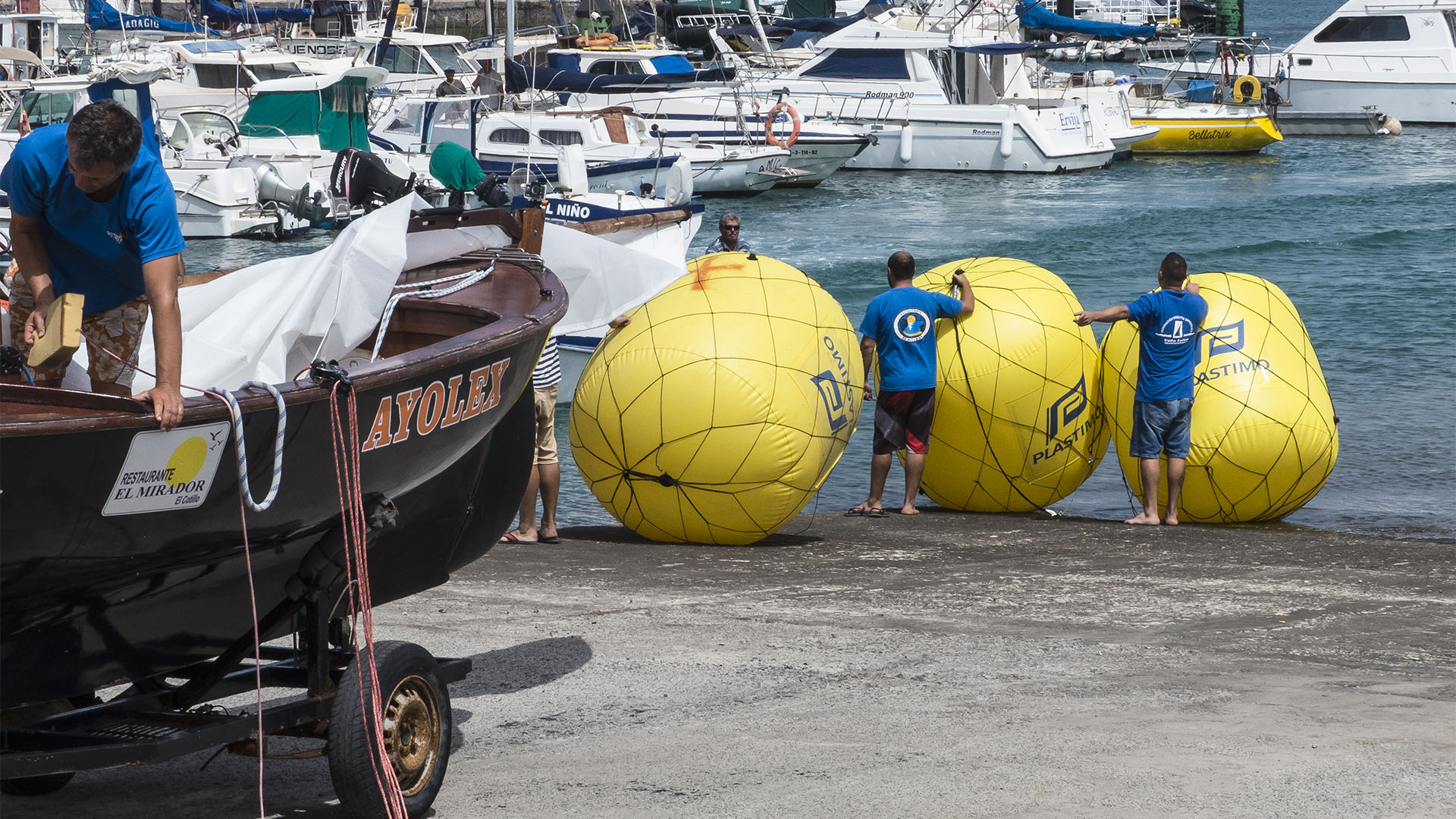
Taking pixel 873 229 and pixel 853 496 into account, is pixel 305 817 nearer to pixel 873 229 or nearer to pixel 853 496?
pixel 853 496

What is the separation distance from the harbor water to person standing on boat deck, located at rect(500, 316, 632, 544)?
208 centimetres

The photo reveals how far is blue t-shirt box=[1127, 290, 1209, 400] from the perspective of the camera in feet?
28.2

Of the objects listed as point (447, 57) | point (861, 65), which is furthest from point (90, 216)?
point (447, 57)

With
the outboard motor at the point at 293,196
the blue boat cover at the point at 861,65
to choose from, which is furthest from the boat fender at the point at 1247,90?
the outboard motor at the point at 293,196

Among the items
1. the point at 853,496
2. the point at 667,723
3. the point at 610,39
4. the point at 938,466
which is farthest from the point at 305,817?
the point at 610,39

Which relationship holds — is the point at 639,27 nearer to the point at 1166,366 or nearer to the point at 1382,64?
the point at 1382,64

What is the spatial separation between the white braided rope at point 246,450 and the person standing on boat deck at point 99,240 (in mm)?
140

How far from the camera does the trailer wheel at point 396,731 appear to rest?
398cm

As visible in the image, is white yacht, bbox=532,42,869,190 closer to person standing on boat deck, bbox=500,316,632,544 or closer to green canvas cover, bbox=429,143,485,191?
green canvas cover, bbox=429,143,485,191

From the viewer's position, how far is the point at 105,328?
4.22 meters

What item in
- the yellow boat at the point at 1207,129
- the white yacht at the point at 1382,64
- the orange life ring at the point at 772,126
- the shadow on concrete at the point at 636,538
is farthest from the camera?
the white yacht at the point at 1382,64

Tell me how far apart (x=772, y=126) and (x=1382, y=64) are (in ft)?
65.4

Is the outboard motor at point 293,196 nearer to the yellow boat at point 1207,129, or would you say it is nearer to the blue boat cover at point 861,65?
the blue boat cover at point 861,65

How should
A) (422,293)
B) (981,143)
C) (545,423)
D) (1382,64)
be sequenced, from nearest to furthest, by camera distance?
(422,293) → (545,423) → (981,143) → (1382,64)
